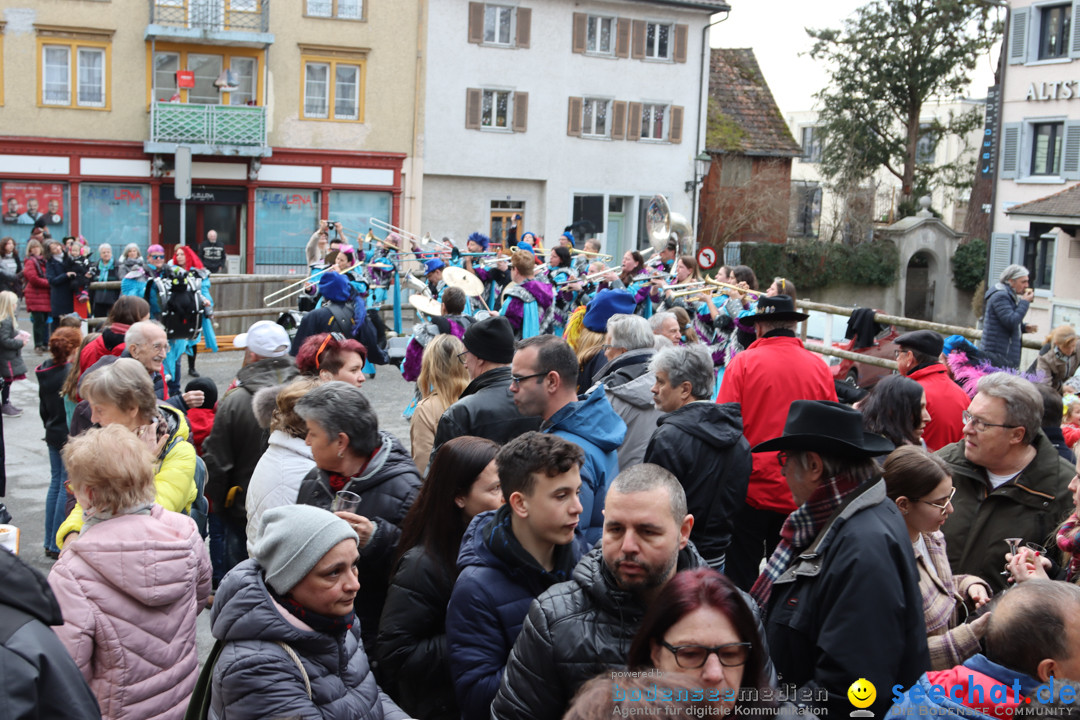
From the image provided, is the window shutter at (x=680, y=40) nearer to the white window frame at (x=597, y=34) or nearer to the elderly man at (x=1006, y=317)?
the white window frame at (x=597, y=34)

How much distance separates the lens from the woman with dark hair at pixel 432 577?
12.2 feet

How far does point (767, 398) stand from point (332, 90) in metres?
29.1

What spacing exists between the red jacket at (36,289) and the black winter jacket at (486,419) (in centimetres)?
1472

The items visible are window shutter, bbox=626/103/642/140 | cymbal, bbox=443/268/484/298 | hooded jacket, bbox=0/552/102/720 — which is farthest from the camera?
window shutter, bbox=626/103/642/140

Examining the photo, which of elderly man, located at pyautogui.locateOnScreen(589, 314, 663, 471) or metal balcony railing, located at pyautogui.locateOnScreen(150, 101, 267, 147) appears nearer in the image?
elderly man, located at pyautogui.locateOnScreen(589, 314, 663, 471)

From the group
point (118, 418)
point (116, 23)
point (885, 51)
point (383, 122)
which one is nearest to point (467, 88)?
point (383, 122)

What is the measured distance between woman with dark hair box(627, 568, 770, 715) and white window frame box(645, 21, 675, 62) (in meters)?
36.1

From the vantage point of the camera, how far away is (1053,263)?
32156 millimetres

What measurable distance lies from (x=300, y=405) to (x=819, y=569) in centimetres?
216

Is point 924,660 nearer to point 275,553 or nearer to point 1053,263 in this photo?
point 275,553

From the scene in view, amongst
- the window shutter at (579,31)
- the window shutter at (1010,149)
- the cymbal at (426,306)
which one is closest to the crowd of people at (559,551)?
the cymbal at (426,306)

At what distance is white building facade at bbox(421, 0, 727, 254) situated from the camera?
3409 cm

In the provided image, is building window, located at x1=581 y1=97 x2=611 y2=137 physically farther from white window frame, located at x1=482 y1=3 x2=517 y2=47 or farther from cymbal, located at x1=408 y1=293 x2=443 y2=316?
cymbal, located at x1=408 y1=293 x2=443 y2=316

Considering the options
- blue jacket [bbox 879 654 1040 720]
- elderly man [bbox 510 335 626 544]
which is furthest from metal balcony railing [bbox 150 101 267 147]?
blue jacket [bbox 879 654 1040 720]
